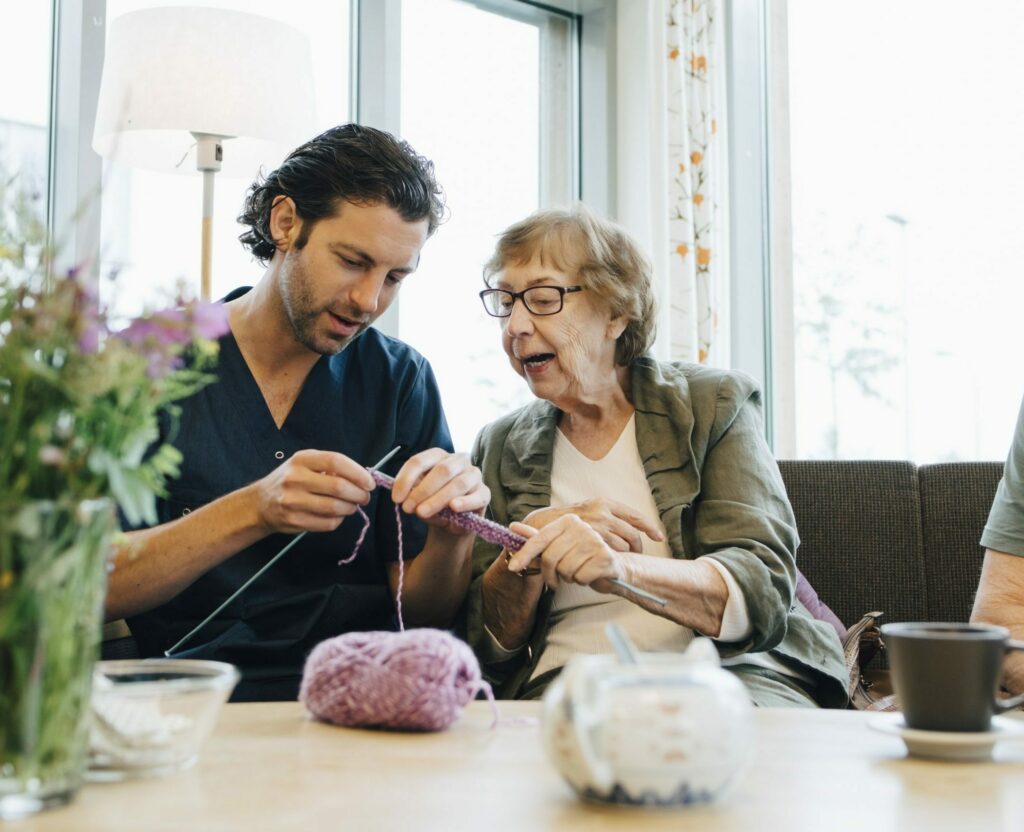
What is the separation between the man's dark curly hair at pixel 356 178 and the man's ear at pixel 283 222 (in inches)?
0.5

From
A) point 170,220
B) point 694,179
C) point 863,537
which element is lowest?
point 863,537

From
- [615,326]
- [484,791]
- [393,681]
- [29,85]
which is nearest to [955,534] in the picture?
[615,326]

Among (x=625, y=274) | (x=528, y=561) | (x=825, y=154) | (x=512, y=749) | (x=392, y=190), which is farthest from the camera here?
(x=825, y=154)

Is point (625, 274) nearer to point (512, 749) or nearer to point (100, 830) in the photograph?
point (512, 749)

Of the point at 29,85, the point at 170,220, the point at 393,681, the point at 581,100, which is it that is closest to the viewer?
the point at 393,681

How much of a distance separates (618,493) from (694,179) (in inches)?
71.6

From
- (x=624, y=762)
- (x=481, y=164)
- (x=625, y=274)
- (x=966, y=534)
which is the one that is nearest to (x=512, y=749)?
(x=624, y=762)

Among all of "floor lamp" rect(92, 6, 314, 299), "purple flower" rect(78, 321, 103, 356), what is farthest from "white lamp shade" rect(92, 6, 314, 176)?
"purple flower" rect(78, 321, 103, 356)

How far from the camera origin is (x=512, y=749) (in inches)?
37.7

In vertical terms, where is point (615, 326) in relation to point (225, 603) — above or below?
above

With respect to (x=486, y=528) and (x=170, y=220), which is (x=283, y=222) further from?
(x=170, y=220)

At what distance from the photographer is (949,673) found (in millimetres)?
893

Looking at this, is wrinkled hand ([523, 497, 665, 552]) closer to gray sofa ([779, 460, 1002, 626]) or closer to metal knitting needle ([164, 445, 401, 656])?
metal knitting needle ([164, 445, 401, 656])

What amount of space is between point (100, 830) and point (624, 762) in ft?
1.01
